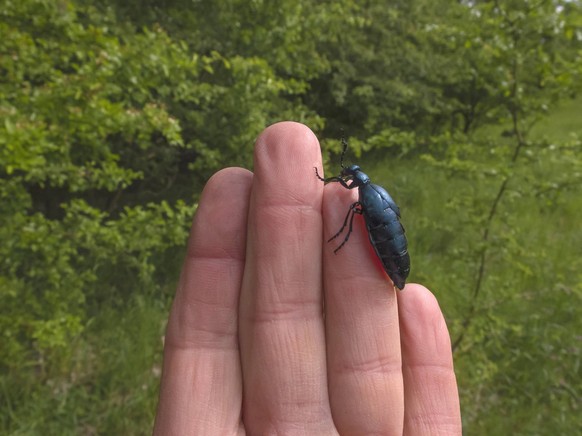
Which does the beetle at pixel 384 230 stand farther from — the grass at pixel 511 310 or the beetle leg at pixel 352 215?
the grass at pixel 511 310

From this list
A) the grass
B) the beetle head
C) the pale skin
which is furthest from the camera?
the grass

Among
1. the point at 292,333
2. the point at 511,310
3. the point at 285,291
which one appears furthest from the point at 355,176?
the point at 511,310

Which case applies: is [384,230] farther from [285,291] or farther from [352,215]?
[285,291]

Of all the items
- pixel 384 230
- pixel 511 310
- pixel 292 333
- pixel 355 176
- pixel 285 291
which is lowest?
pixel 511 310

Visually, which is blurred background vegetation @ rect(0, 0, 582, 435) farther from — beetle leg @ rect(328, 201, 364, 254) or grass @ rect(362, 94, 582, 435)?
beetle leg @ rect(328, 201, 364, 254)

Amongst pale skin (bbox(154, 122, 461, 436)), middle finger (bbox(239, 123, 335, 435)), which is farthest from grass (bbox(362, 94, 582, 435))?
middle finger (bbox(239, 123, 335, 435))

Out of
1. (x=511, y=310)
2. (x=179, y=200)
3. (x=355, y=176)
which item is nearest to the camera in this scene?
(x=355, y=176)
